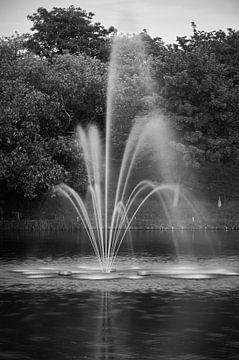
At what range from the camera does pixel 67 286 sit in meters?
31.8

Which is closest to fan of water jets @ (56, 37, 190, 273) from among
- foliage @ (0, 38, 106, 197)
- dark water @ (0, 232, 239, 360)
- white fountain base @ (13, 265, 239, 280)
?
foliage @ (0, 38, 106, 197)

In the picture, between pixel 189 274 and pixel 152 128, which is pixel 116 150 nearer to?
pixel 152 128

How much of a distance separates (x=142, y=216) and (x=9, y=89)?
18.3m

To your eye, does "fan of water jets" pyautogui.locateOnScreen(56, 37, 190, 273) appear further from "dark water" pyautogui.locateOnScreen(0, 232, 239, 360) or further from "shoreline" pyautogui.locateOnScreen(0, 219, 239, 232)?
"dark water" pyautogui.locateOnScreen(0, 232, 239, 360)

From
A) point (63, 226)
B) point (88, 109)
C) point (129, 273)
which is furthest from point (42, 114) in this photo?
point (129, 273)

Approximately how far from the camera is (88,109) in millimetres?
72812

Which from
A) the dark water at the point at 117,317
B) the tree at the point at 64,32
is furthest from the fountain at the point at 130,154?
the dark water at the point at 117,317

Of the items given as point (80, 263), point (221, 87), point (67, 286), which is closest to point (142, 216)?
point (221, 87)

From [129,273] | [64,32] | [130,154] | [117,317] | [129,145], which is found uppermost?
[64,32]

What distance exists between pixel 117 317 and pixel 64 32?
82.6 m

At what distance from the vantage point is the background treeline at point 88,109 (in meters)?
64.0

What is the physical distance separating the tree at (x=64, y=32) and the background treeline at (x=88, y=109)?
14.9m

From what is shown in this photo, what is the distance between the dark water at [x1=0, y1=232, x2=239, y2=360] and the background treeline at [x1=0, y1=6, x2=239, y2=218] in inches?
924

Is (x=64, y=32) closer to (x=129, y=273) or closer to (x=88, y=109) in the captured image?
(x=88, y=109)
